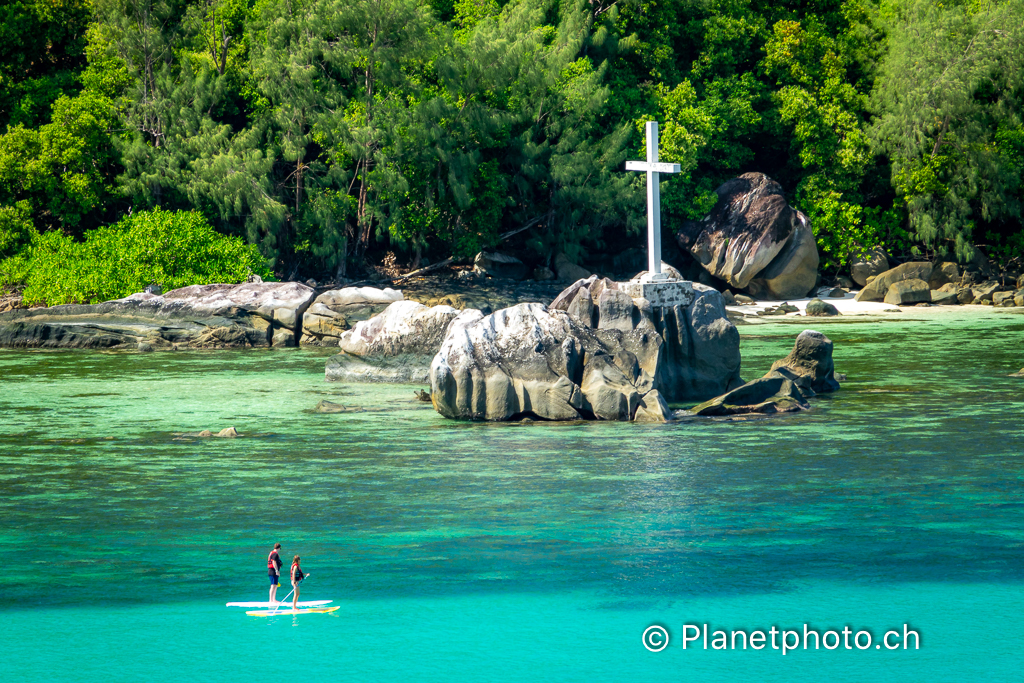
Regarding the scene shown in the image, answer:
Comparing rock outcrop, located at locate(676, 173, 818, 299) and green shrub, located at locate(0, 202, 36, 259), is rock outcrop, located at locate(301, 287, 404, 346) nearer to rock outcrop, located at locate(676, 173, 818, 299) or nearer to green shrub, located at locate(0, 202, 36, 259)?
green shrub, located at locate(0, 202, 36, 259)

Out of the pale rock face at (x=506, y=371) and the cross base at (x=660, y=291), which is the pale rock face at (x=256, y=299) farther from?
the pale rock face at (x=506, y=371)

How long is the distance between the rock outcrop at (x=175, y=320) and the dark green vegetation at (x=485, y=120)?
272 centimetres

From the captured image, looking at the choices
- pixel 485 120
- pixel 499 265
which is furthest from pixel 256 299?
pixel 499 265

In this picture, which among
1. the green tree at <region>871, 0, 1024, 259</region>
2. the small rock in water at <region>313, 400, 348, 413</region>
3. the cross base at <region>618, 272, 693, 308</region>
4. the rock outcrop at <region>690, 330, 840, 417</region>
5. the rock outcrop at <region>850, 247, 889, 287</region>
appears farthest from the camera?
the rock outcrop at <region>850, 247, 889, 287</region>

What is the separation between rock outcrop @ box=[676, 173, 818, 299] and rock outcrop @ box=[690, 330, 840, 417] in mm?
18115

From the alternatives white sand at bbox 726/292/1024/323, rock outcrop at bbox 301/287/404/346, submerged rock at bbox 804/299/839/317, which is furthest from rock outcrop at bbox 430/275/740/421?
submerged rock at bbox 804/299/839/317

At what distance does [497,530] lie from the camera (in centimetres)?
770

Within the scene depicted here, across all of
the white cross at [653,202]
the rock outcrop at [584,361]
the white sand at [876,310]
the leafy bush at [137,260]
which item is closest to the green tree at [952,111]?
the white sand at [876,310]

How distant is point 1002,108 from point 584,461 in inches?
1229

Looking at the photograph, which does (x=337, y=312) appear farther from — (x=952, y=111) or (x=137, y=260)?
(x=952, y=111)

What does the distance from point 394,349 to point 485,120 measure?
16.3 meters

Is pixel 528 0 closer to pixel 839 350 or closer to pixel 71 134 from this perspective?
pixel 71 134

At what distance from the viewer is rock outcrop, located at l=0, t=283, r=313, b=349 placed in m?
21.7

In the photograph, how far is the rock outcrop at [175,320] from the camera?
21.7m
